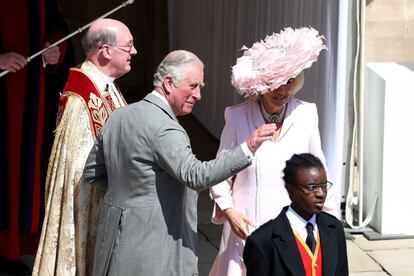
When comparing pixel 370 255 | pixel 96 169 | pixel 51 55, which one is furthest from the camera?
pixel 370 255

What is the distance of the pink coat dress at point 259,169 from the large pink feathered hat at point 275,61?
0.49ft

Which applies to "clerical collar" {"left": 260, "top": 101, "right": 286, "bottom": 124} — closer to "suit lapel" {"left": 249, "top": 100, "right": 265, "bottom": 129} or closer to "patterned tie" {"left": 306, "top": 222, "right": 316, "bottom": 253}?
"suit lapel" {"left": 249, "top": 100, "right": 265, "bottom": 129}

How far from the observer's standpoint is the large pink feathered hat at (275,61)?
449 centimetres

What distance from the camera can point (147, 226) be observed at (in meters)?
4.02

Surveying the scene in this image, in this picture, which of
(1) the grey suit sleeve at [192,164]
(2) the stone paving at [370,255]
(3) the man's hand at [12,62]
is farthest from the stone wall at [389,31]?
(1) the grey suit sleeve at [192,164]

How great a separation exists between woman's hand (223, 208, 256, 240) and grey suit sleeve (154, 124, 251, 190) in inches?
24.4

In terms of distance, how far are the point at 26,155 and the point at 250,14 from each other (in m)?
3.40

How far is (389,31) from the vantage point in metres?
7.68

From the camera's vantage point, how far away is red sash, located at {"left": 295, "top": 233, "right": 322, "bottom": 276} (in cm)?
361

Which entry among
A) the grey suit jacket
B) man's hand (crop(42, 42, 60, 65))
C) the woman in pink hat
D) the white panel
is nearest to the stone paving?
the white panel

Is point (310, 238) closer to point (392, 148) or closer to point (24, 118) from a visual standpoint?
point (24, 118)

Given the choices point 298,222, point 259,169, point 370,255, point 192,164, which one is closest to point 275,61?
point 259,169

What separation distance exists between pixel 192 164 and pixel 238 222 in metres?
0.69

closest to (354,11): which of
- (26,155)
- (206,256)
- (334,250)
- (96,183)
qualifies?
(206,256)
